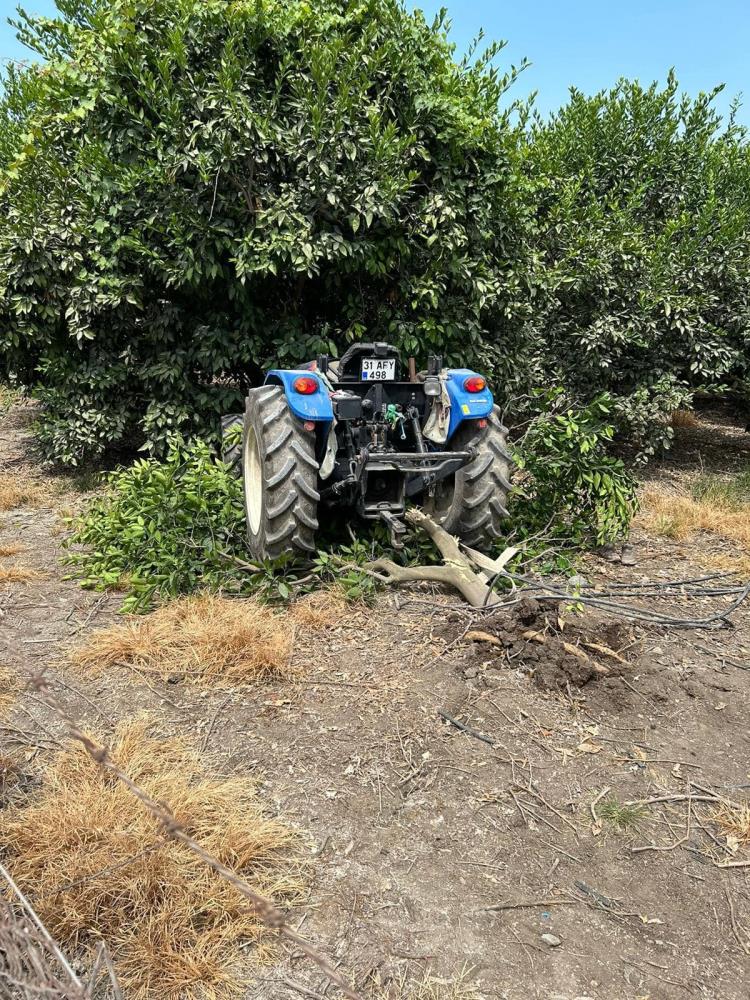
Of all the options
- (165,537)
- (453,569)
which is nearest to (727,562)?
(453,569)

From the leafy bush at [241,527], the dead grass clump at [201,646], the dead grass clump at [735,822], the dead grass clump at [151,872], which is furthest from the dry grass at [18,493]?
the dead grass clump at [735,822]

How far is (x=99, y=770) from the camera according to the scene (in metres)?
2.74

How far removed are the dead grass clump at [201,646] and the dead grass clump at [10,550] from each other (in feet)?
6.21

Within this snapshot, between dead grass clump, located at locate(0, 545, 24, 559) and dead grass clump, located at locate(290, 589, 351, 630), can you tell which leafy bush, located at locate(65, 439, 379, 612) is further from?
dead grass clump, located at locate(0, 545, 24, 559)

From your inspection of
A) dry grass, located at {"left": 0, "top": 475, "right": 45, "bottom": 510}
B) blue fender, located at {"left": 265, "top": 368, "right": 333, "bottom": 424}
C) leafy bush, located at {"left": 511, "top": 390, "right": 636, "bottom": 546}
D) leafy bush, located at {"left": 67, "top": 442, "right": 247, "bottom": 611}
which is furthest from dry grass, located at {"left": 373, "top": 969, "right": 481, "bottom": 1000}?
dry grass, located at {"left": 0, "top": 475, "right": 45, "bottom": 510}

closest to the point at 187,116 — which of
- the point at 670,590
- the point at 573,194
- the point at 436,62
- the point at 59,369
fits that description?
the point at 436,62

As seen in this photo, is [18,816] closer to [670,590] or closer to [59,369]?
[670,590]

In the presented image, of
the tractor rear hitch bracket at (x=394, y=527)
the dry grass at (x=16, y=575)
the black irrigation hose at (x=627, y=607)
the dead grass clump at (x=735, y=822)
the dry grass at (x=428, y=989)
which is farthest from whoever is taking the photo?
the dry grass at (x=16, y=575)

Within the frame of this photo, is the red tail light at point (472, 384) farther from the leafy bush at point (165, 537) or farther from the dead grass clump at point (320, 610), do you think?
the leafy bush at point (165, 537)

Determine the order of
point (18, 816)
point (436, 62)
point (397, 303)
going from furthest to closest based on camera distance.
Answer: point (397, 303) → point (436, 62) → point (18, 816)

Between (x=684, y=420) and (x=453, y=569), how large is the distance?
8.57 meters

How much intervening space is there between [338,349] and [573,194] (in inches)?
132

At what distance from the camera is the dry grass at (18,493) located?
7033mm

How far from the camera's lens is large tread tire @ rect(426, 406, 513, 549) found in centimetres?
485
